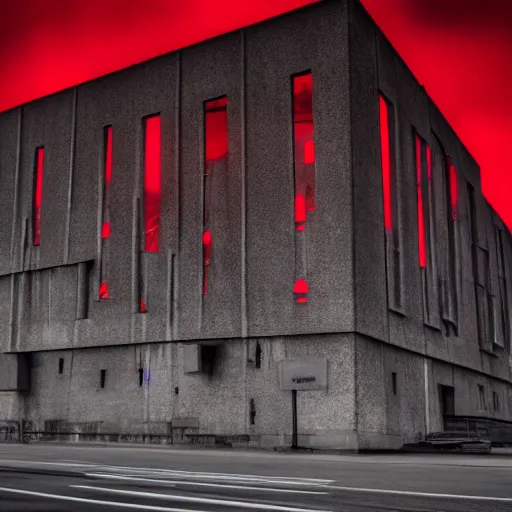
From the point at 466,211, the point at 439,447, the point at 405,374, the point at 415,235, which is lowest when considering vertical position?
the point at 439,447

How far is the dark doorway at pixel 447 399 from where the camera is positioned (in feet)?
116

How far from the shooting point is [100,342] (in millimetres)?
31641

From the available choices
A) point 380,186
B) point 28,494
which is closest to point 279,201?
point 380,186

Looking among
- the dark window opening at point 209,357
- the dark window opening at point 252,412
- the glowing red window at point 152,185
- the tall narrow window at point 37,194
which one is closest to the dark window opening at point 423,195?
the dark window opening at point 209,357

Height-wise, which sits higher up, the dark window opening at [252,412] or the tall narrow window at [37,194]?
the tall narrow window at [37,194]

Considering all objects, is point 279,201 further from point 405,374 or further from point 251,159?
point 405,374

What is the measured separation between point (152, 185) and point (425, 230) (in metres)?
12.3

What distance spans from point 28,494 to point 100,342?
23.8m

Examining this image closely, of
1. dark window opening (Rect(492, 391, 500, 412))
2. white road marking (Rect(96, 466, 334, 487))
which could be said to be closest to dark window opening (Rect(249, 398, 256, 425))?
white road marking (Rect(96, 466, 334, 487))

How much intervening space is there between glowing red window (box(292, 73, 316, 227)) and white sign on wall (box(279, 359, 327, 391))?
479 centimetres

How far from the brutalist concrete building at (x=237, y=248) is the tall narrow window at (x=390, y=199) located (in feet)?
0.33

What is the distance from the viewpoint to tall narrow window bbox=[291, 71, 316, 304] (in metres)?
27.6

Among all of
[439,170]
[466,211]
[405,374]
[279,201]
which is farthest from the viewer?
[466,211]

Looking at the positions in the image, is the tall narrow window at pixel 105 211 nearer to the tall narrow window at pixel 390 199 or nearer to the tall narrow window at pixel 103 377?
the tall narrow window at pixel 103 377
